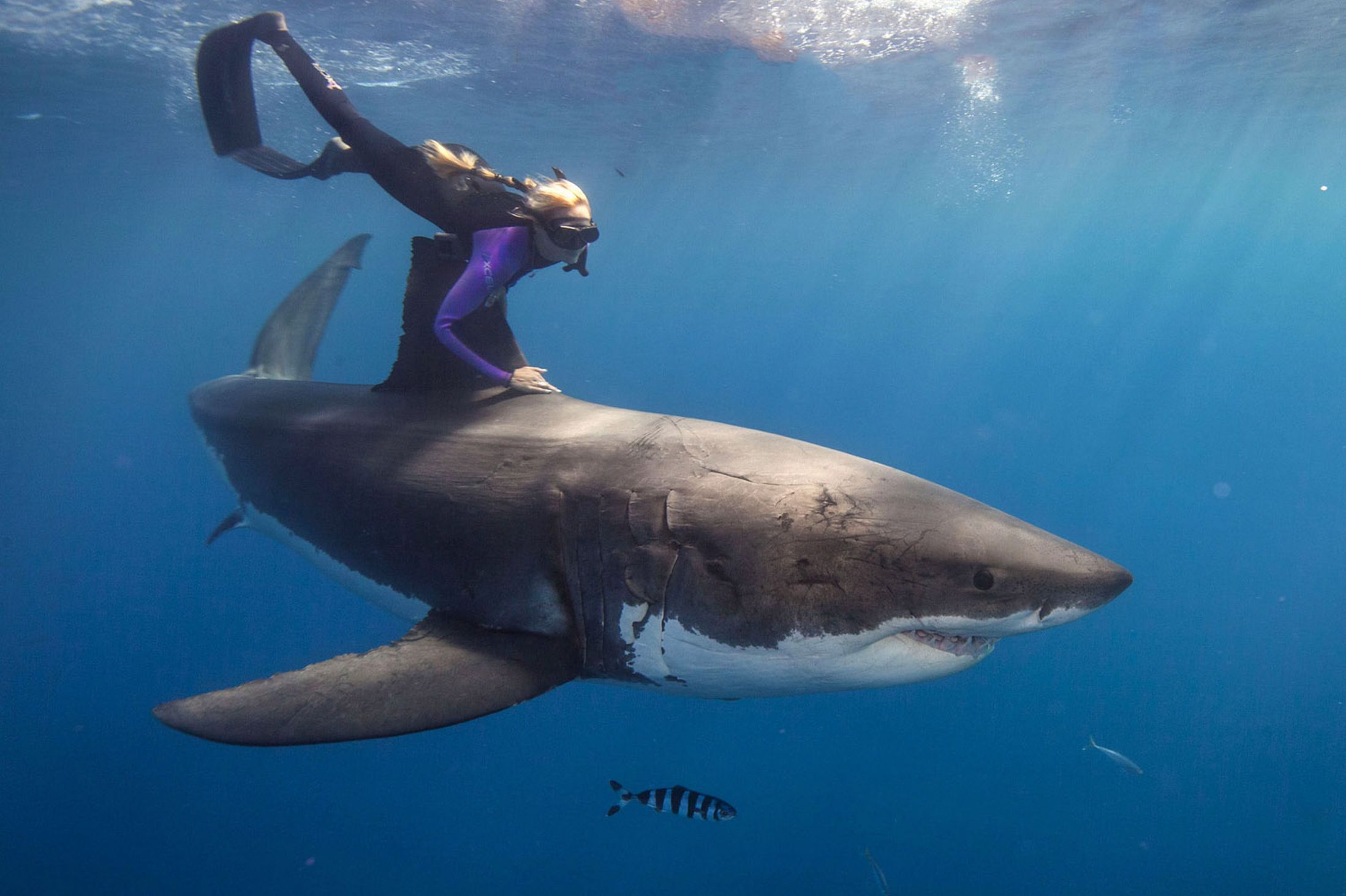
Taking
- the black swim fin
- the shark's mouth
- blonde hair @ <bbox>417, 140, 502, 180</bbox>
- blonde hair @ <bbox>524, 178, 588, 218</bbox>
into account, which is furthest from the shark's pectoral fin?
A: the black swim fin

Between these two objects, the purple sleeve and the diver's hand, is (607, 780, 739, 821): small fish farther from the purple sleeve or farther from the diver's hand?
the purple sleeve

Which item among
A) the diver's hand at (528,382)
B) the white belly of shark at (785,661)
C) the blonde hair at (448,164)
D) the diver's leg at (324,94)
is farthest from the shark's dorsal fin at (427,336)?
the white belly of shark at (785,661)

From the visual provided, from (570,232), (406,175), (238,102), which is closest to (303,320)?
(238,102)

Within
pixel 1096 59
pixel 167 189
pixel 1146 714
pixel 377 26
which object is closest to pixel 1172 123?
pixel 1096 59

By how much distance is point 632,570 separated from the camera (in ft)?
8.93

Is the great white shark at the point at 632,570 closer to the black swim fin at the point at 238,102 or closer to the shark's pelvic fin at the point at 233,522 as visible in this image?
the shark's pelvic fin at the point at 233,522

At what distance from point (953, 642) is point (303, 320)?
21.4 feet

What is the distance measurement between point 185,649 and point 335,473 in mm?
19719

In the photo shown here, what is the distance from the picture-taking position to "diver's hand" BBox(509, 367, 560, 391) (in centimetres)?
401

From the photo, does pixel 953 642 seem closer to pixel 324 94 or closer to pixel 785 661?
pixel 785 661

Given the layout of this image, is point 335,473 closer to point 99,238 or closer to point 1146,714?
point 1146,714

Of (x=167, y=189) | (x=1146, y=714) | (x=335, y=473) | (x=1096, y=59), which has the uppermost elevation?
(x=1096, y=59)

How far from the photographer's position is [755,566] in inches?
98.5

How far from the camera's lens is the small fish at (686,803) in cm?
525
